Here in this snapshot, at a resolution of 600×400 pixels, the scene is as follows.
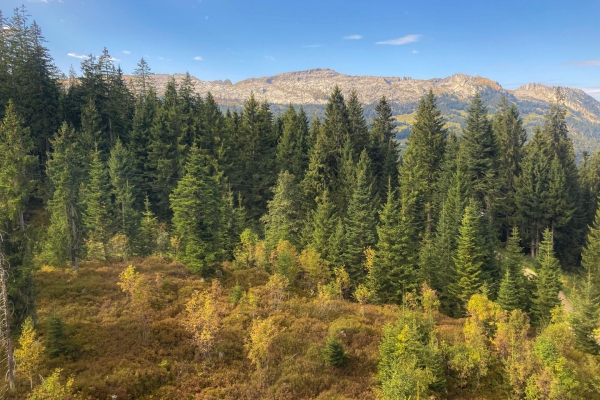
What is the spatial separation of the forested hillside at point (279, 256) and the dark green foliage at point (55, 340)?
105mm

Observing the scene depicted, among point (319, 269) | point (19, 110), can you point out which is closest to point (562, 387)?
point (319, 269)

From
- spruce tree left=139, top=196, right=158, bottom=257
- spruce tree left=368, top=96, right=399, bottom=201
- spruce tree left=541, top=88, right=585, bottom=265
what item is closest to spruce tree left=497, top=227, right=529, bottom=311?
spruce tree left=368, top=96, right=399, bottom=201

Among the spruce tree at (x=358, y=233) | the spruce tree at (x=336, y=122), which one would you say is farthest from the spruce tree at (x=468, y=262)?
the spruce tree at (x=336, y=122)

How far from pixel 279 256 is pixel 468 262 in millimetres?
20040

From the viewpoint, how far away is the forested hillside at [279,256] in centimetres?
2033

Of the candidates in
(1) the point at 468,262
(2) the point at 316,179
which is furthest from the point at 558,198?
(2) the point at 316,179

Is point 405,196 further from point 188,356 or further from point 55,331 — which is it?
point 55,331

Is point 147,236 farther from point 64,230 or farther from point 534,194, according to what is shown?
point 534,194

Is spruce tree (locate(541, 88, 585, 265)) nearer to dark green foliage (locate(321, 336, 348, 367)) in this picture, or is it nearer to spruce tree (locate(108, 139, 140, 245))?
dark green foliage (locate(321, 336, 348, 367))

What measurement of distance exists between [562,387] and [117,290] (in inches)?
1232

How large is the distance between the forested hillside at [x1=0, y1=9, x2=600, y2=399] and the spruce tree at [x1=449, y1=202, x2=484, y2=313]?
0.70ft

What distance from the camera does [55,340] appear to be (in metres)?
21.0

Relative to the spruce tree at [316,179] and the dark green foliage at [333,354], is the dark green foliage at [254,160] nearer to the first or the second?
the spruce tree at [316,179]

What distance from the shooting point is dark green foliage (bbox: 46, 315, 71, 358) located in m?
20.8
